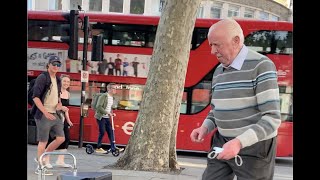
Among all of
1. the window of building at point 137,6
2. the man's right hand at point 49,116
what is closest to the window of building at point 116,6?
the window of building at point 137,6

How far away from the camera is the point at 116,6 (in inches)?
193

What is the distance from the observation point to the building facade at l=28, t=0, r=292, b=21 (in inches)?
121

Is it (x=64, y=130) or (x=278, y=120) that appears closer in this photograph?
(x=278, y=120)

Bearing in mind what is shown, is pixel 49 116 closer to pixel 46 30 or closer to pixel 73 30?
pixel 73 30

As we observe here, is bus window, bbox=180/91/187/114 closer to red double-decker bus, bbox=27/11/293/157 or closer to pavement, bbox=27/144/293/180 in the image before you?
red double-decker bus, bbox=27/11/293/157

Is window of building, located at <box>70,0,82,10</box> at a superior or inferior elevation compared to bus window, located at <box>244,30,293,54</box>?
superior

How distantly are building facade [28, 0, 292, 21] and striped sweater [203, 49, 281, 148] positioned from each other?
55 centimetres

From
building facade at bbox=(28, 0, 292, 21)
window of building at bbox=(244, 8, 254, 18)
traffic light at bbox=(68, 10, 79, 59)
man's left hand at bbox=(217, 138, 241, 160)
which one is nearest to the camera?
man's left hand at bbox=(217, 138, 241, 160)

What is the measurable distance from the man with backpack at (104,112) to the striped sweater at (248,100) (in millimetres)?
3209

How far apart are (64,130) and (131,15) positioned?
1.66 m

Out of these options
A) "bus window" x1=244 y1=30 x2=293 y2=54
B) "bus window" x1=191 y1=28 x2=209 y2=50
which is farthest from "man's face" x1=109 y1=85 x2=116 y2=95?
"bus window" x1=244 y1=30 x2=293 y2=54
